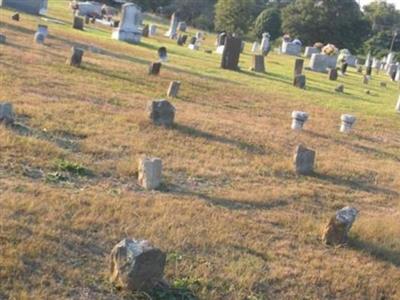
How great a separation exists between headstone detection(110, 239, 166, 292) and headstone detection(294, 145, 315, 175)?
4534 mm

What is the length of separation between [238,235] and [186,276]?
115cm

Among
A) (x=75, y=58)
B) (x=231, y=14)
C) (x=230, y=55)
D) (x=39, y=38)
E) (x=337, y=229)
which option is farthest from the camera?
(x=231, y=14)

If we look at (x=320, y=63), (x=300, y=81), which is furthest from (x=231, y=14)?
(x=300, y=81)

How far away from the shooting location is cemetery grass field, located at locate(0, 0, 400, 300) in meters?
5.15

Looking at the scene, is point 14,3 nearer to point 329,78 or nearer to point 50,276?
point 329,78

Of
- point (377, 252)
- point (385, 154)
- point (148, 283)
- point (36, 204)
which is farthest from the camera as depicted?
point (385, 154)

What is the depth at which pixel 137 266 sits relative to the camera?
4668mm

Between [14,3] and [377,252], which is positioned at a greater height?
[14,3]

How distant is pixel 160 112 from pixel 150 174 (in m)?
3.20

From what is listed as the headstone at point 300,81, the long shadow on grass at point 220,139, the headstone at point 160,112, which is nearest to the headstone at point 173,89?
the long shadow on grass at point 220,139

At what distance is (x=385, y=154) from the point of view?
11.9 m

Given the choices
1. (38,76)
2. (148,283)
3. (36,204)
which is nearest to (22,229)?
(36,204)

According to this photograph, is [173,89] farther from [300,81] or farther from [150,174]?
[300,81]

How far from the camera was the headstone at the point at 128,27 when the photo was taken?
27625 millimetres
